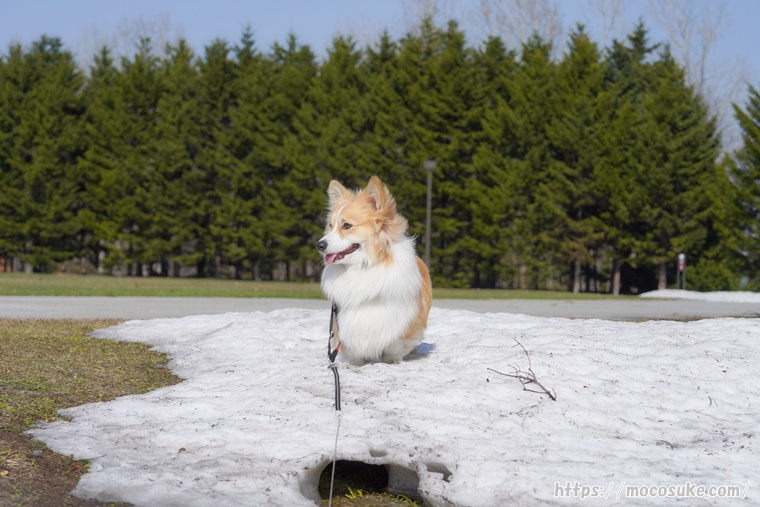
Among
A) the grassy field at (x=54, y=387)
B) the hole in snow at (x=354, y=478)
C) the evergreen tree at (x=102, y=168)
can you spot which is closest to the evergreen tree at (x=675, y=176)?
the evergreen tree at (x=102, y=168)

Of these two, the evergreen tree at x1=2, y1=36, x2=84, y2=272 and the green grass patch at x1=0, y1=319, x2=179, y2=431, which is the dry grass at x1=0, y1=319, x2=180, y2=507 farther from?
the evergreen tree at x1=2, y1=36, x2=84, y2=272

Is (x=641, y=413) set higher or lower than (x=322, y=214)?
lower

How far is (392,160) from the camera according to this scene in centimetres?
3781

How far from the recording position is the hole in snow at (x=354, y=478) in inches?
175

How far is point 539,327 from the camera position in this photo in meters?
8.69

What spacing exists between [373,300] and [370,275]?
0.74 feet

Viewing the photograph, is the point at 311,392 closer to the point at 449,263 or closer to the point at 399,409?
the point at 399,409

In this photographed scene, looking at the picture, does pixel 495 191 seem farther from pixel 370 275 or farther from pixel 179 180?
pixel 370 275

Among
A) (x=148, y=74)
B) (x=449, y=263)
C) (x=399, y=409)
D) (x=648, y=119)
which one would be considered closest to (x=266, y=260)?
(x=449, y=263)

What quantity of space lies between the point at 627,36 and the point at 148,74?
97.9 ft

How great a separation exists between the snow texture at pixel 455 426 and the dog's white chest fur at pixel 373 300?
0.86 feet

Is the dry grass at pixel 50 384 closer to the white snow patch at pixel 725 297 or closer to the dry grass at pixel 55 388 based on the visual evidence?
the dry grass at pixel 55 388

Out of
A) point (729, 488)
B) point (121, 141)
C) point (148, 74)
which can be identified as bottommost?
point (729, 488)

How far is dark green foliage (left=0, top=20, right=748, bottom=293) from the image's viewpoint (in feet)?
115
